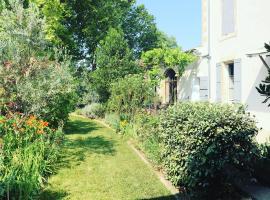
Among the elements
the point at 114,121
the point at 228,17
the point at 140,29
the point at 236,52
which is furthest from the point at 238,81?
the point at 140,29

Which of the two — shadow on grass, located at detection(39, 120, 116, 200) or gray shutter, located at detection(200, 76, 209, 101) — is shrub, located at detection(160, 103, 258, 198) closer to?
shadow on grass, located at detection(39, 120, 116, 200)

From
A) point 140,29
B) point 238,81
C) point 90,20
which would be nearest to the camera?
point 238,81

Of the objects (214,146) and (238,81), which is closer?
(214,146)

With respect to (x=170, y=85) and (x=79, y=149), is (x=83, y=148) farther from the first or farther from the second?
(x=170, y=85)

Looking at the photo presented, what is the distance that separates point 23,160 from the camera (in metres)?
6.83

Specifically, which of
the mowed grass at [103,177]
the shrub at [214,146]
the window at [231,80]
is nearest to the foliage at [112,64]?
the window at [231,80]

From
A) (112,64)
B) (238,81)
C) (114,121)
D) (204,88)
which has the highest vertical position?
(112,64)

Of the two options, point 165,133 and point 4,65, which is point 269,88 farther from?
point 4,65

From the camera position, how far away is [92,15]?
90.4 feet

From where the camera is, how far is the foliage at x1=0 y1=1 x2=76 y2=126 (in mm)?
10023

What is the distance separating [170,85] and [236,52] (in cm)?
1147

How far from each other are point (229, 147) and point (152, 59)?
16121 millimetres

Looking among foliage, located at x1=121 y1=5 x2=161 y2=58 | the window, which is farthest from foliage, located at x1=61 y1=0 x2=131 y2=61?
the window

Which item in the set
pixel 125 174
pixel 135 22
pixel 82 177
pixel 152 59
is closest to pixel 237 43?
pixel 125 174
